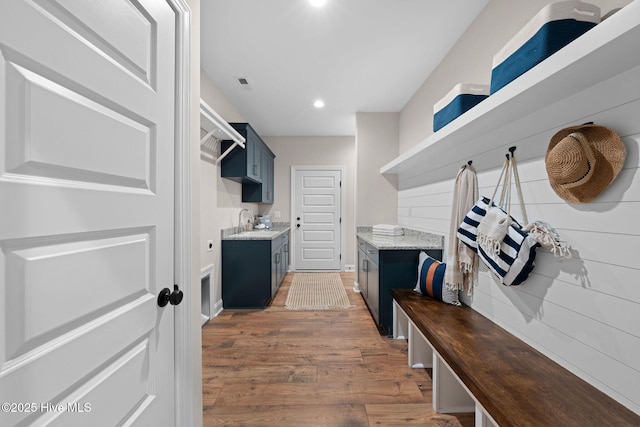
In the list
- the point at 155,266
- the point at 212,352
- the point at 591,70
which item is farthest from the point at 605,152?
the point at 212,352

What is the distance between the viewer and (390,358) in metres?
2.16

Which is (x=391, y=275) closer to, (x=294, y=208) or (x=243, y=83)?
(x=243, y=83)

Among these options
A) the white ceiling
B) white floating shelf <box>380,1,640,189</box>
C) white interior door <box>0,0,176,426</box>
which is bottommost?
white interior door <box>0,0,176,426</box>

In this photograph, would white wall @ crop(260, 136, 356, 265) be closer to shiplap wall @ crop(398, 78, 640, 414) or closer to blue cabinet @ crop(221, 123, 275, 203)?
blue cabinet @ crop(221, 123, 275, 203)

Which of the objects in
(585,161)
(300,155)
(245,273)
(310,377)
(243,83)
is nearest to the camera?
(585,161)

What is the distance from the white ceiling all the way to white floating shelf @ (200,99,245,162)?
0.60 meters

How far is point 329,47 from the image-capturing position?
2338 mm

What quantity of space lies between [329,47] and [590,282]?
2.41 meters

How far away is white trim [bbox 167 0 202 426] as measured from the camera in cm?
105

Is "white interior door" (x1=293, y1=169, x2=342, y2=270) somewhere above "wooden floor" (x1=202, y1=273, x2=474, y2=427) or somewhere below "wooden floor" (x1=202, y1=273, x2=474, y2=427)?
above

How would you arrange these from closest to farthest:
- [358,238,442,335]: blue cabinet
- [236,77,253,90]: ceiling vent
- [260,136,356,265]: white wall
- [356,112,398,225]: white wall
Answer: [358,238,442,335]: blue cabinet → [236,77,253,90]: ceiling vent → [356,112,398,225]: white wall → [260,136,356,265]: white wall

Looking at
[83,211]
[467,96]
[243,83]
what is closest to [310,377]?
[83,211]

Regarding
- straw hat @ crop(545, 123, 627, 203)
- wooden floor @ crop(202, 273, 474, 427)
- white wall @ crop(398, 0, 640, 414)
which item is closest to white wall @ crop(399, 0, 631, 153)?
white wall @ crop(398, 0, 640, 414)

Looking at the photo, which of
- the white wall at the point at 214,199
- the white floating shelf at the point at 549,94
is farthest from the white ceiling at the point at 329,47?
the white floating shelf at the point at 549,94
